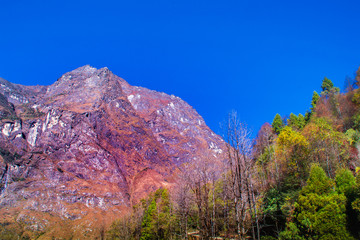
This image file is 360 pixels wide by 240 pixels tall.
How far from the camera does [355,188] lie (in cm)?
1439

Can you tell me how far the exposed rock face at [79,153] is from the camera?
9575 cm

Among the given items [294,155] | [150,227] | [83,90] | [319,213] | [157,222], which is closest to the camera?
[319,213]

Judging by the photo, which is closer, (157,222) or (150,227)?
(157,222)

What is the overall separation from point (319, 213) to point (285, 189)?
8323 millimetres

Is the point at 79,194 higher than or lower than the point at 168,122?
lower

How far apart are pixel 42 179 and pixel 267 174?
10667 centimetres

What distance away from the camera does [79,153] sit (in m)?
117

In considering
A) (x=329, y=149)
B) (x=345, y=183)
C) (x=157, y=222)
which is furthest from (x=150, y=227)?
(x=345, y=183)

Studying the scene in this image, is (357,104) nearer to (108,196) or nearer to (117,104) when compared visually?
(108,196)

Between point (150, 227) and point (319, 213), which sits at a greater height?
point (319, 213)

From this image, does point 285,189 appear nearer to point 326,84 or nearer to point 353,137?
point 353,137

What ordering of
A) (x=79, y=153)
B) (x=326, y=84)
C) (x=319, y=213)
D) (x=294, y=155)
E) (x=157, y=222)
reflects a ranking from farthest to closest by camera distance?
(x=79, y=153)
(x=326, y=84)
(x=157, y=222)
(x=294, y=155)
(x=319, y=213)

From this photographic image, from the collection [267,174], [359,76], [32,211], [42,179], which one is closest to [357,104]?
[359,76]

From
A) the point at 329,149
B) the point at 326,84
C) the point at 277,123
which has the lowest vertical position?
the point at 329,149
